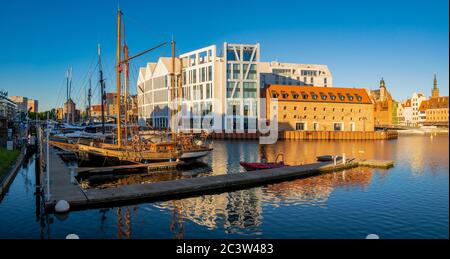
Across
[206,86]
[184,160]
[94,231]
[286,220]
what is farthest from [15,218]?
[206,86]

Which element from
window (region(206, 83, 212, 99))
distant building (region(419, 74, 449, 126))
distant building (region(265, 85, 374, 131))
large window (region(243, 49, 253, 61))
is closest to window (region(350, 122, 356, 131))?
distant building (region(265, 85, 374, 131))

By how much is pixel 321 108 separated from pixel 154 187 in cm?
8891

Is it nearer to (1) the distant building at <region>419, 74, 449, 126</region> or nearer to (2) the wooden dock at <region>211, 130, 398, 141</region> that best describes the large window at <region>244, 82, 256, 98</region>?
(2) the wooden dock at <region>211, 130, 398, 141</region>

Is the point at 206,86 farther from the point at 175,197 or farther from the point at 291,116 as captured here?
the point at 175,197

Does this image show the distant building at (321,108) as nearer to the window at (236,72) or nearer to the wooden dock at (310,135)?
the wooden dock at (310,135)

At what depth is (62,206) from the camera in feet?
71.3

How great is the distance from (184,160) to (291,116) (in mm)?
64193

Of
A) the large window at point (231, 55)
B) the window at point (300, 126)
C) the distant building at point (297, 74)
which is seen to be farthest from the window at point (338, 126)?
the large window at point (231, 55)

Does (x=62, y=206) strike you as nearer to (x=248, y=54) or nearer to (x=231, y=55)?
(x=231, y=55)

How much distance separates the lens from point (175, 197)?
26844mm

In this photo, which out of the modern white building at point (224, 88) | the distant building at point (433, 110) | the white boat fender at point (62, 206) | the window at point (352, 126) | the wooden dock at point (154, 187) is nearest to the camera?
the white boat fender at point (62, 206)

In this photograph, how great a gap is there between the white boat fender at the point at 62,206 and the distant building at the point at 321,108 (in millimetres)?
86196

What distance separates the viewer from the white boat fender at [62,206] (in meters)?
21.7

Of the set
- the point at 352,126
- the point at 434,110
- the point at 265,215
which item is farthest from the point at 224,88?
the point at 434,110
